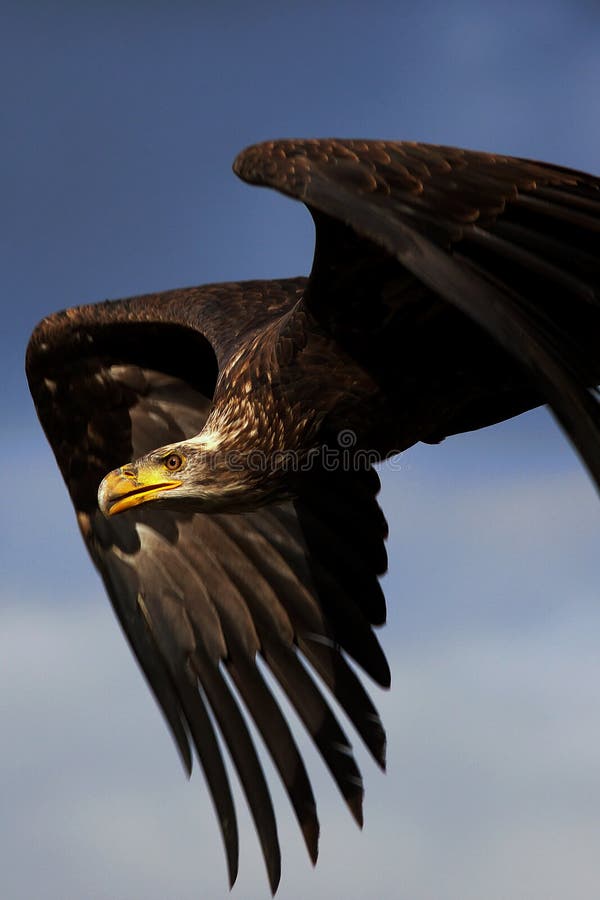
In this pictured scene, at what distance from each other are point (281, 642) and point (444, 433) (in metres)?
1.53

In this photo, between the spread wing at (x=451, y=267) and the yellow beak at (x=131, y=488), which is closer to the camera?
the spread wing at (x=451, y=267)

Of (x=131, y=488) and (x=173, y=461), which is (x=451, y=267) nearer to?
(x=173, y=461)

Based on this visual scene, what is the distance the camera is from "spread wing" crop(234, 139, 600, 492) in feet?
17.9

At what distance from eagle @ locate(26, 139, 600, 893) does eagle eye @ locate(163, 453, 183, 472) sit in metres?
0.02

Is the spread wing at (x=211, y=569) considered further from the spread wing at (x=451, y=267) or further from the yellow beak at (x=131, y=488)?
the spread wing at (x=451, y=267)

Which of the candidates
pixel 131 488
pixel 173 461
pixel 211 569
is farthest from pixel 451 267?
pixel 211 569

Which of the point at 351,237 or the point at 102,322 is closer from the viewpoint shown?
the point at 351,237

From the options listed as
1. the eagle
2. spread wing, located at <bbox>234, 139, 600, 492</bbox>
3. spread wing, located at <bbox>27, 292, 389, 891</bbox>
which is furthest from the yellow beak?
spread wing, located at <bbox>234, 139, 600, 492</bbox>

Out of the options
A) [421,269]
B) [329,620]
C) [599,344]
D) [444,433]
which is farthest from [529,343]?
[329,620]

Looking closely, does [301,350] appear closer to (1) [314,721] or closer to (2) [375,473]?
(2) [375,473]

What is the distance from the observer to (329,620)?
8.37 metres

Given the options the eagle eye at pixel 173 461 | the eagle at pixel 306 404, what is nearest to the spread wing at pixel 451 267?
the eagle at pixel 306 404

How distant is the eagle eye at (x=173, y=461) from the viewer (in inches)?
283

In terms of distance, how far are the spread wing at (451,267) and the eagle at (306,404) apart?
0.03ft
